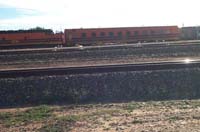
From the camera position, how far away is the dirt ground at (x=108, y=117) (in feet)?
49.8

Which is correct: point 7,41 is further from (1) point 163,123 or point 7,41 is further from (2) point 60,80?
(1) point 163,123

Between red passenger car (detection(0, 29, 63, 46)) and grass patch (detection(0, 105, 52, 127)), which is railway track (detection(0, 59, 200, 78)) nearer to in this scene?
grass patch (detection(0, 105, 52, 127))

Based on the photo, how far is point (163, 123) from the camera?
1552cm

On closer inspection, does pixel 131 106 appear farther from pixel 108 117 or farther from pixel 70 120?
pixel 70 120

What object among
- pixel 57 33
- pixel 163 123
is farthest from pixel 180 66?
pixel 57 33

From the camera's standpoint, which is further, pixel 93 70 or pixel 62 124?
pixel 93 70

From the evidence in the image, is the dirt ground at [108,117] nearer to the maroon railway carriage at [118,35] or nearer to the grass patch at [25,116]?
the grass patch at [25,116]

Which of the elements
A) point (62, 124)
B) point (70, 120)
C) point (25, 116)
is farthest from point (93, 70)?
point (62, 124)

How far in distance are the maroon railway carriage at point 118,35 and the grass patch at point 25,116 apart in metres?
38.7

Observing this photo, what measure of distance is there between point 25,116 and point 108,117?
326 centimetres

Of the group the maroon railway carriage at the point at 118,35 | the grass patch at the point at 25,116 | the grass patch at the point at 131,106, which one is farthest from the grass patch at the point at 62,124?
the maroon railway carriage at the point at 118,35

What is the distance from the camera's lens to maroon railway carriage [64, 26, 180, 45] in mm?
57281

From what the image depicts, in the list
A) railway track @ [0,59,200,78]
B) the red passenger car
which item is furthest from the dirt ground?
the red passenger car

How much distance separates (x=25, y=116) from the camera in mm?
17359
